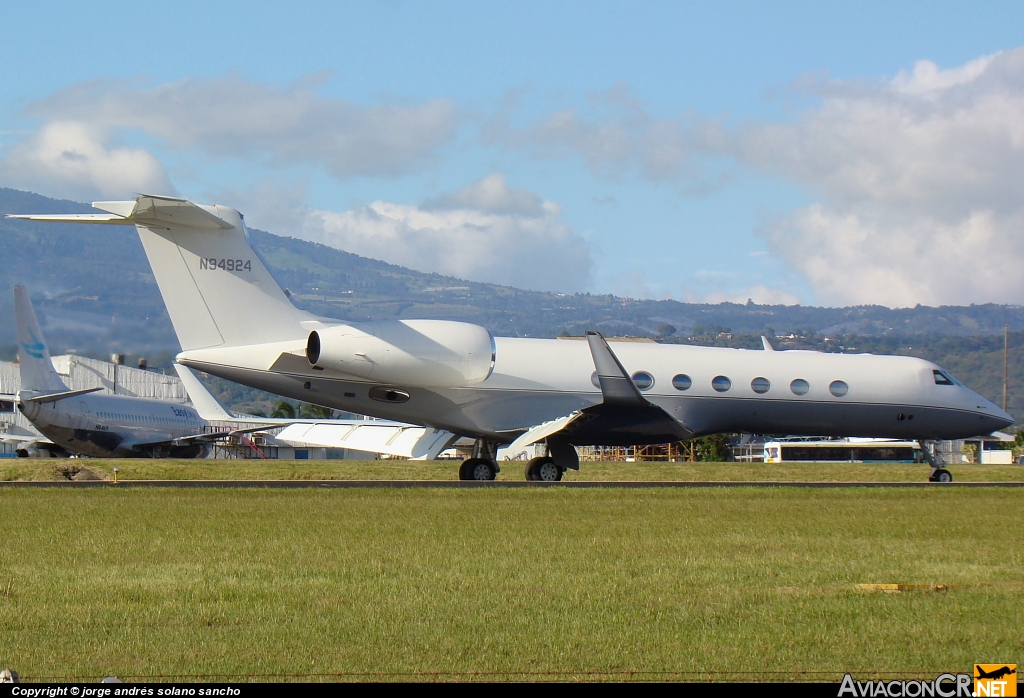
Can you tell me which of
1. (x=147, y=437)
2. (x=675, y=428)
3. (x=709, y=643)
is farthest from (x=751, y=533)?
(x=147, y=437)

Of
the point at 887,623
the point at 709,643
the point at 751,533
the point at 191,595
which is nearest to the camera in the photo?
the point at 709,643

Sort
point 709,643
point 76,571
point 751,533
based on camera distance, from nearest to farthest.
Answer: point 709,643 < point 76,571 < point 751,533

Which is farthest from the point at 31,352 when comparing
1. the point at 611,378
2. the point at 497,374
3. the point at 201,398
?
the point at 611,378

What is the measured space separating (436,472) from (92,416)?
23.9 metres

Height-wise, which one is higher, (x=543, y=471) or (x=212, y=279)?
(x=212, y=279)

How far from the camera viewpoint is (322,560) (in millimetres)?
10062

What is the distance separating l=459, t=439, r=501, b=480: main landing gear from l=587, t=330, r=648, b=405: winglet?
3159 mm

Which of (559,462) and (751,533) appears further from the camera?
(559,462)

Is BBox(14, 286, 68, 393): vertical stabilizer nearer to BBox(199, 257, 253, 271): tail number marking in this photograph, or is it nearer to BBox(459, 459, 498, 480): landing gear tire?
BBox(199, 257, 253, 271): tail number marking

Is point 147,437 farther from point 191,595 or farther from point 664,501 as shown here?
point 191,595

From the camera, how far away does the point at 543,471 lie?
2395 cm

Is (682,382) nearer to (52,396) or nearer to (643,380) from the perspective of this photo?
(643,380)

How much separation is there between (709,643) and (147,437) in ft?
161

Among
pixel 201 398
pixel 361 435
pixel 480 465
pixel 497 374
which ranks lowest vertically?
pixel 361 435
